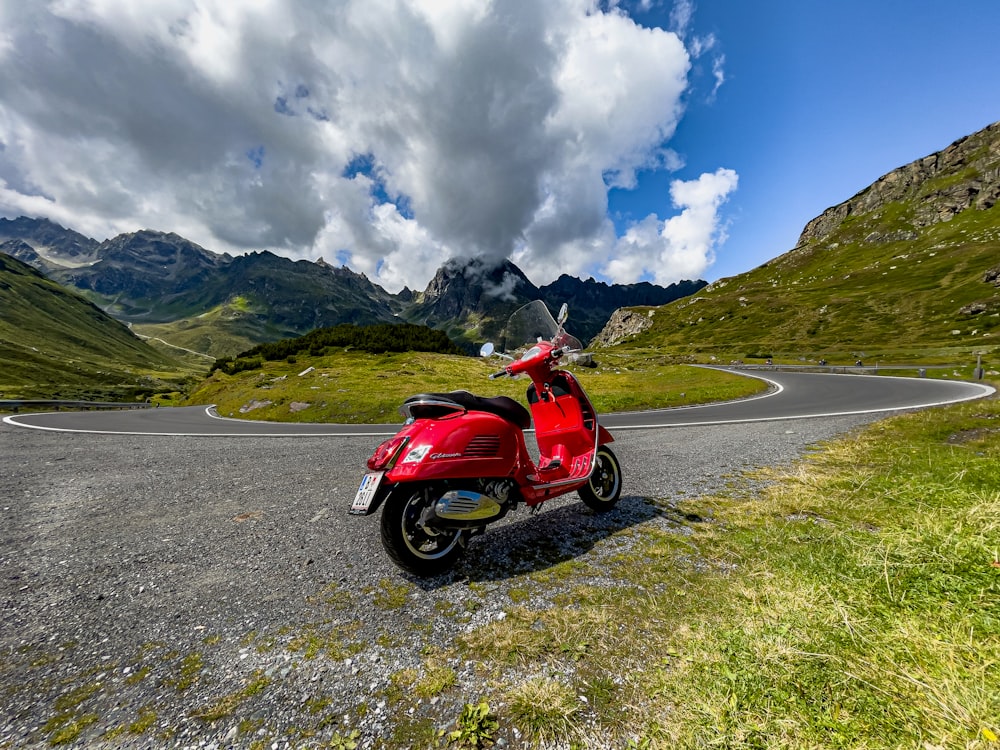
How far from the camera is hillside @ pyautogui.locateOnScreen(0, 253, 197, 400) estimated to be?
275 ft

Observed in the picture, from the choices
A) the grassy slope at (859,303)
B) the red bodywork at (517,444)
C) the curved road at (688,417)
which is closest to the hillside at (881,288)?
the grassy slope at (859,303)

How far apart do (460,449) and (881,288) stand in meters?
162

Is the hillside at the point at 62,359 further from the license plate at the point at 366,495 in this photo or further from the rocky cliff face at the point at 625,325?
the rocky cliff face at the point at 625,325

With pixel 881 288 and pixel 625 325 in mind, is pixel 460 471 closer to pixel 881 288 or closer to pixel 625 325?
pixel 881 288

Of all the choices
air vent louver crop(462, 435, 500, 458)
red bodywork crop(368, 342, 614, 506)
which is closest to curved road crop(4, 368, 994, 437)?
red bodywork crop(368, 342, 614, 506)

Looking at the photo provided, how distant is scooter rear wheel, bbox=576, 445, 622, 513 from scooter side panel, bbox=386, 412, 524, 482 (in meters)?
1.68

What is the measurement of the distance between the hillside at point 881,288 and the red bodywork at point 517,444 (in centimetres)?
6771

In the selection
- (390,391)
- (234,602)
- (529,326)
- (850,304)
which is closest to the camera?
(234,602)

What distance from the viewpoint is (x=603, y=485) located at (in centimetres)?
632

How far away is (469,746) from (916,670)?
8.95 feet

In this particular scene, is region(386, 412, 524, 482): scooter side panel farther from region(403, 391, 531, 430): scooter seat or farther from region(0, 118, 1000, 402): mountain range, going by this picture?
region(0, 118, 1000, 402): mountain range

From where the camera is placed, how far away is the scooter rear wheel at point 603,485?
6.03 metres

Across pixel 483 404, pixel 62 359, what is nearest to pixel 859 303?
pixel 483 404

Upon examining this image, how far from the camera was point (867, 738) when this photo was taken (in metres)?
1.99
